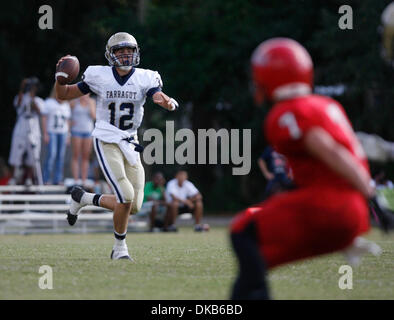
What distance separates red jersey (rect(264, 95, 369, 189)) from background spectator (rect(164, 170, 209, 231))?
1255cm

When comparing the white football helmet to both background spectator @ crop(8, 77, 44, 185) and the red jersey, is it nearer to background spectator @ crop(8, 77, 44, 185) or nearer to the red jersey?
the red jersey

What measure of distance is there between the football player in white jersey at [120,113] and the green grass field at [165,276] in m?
0.56

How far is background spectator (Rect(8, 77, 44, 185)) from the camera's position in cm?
1589

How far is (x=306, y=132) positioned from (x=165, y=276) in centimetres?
323

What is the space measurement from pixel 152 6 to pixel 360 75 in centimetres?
812

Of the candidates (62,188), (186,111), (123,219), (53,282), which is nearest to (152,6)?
(186,111)

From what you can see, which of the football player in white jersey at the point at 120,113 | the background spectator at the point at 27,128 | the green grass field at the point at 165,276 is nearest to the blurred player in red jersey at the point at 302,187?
the green grass field at the point at 165,276

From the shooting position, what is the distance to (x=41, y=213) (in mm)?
17141

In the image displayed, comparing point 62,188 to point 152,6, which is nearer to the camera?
point 62,188

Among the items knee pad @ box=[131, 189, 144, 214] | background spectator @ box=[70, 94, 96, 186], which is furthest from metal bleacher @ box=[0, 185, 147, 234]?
knee pad @ box=[131, 189, 144, 214]

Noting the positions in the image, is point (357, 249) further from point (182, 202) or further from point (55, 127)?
point (182, 202)

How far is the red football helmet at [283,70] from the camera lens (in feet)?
15.7
